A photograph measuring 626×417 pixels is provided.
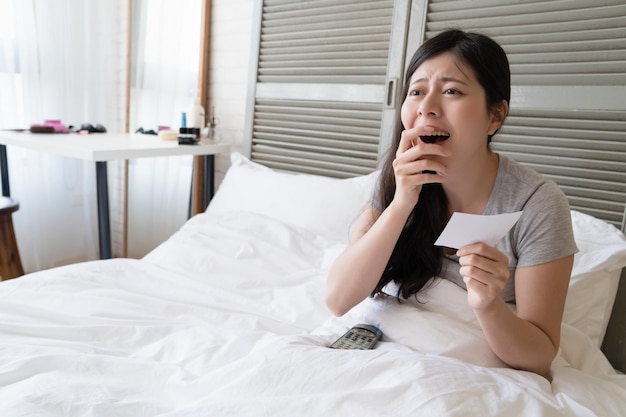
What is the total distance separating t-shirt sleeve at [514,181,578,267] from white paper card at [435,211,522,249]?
0.55 feet

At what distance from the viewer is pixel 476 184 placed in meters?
0.95

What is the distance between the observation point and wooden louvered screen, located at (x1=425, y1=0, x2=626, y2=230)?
4.32ft

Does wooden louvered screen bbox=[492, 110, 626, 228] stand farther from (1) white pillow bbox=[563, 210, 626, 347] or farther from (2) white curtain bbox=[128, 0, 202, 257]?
(2) white curtain bbox=[128, 0, 202, 257]

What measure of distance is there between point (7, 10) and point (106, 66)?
55cm

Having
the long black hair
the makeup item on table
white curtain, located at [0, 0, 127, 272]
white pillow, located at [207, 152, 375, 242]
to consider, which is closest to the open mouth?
the long black hair

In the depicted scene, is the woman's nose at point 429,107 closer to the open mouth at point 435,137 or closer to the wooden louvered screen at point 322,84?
the open mouth at point 435,137

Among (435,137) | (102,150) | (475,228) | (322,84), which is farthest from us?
(322,84)

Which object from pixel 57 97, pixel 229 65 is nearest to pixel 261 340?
pixel 229 65

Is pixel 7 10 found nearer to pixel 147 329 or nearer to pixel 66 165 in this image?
pixel 66 165

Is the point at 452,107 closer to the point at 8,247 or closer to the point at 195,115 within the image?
the point at 195,115

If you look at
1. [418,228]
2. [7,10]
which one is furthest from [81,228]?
[418,228]

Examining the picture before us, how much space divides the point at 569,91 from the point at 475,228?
0.96m

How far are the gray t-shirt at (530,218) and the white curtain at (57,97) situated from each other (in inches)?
91.9

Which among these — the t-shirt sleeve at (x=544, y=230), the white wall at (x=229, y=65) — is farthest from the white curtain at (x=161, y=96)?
the t-shirt sleeve at (x=544, y=230)
